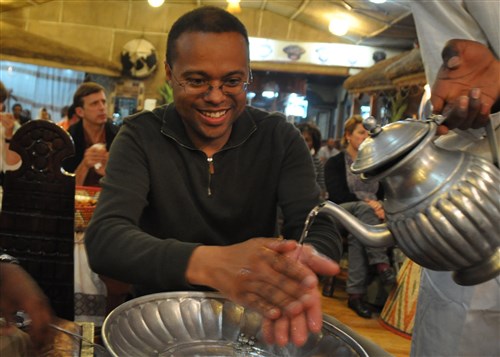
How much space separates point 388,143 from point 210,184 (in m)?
0.63

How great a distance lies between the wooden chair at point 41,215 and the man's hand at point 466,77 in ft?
3.26

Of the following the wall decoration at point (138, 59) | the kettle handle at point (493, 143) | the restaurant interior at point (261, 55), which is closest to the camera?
the kettle handle at point (493, 143)

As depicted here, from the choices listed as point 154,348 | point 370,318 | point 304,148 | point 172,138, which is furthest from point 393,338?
point 154,348

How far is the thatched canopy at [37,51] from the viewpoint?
6977 mm

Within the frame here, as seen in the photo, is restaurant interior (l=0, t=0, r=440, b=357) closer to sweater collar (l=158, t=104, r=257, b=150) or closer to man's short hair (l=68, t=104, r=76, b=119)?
man's short hair (l=68, t=104, r=76, b=119)

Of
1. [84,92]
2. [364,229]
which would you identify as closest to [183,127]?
[364,229]

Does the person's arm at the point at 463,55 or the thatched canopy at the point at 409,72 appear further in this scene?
the thatched canopy at the point at 409,72

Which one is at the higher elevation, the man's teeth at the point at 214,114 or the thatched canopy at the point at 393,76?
the thatched canopy at the point at 393,76

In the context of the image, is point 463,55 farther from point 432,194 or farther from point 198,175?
point 198,175

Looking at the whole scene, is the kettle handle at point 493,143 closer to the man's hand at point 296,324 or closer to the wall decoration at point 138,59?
the man's hand at point 296,324

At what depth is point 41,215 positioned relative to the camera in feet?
4.61

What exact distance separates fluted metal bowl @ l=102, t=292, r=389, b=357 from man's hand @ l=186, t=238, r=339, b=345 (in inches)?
2.2

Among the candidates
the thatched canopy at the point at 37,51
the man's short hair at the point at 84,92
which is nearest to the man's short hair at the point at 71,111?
the man's short hair at the point at 84,92

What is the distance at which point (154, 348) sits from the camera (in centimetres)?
75
